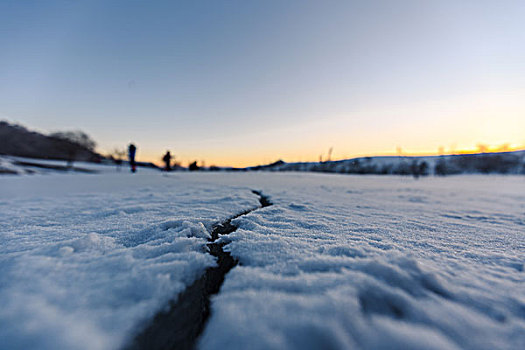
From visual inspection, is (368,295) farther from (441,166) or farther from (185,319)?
(441,166)

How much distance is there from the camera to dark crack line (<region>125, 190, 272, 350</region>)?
0.79m

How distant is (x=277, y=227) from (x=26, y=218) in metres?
3.12

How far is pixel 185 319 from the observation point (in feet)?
2.96

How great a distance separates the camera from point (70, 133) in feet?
91.4

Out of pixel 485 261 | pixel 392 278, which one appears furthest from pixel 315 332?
pixel 485 261

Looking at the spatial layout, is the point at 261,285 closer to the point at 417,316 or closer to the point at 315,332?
the point at 315,332

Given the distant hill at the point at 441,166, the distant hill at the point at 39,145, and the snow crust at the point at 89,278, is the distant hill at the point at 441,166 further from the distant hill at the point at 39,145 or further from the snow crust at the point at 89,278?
the distant hill at the point at 39,145

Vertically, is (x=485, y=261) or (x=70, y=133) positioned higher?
(x=70, y=133)

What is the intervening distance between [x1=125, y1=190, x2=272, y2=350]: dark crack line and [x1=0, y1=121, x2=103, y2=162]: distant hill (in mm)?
38233

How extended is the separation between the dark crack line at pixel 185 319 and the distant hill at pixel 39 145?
38.2 metres

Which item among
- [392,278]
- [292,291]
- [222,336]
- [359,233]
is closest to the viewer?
[222,336]

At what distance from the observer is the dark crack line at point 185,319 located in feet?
2.58

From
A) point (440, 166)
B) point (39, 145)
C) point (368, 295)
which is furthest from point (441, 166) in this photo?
point (39, 145)

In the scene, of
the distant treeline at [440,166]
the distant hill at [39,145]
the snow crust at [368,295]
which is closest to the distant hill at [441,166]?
the distant treeline at [440,166]
